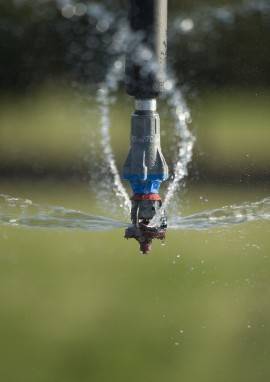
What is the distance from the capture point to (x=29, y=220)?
1.77m

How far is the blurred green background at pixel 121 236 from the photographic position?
180cm

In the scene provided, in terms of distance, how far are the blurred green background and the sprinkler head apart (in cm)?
65

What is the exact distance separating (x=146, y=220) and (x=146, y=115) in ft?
0.39

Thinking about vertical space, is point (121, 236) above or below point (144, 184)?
above

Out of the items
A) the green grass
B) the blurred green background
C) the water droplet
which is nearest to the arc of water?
the blurred green background

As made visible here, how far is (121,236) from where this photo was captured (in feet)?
8.76

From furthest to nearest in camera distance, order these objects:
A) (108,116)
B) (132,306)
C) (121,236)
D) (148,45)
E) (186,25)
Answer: (186,25) → (108,116) → (121,236) → (132,306) → (148,45)

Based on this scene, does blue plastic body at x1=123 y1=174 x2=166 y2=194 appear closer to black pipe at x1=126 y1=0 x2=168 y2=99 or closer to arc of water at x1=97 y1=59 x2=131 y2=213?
black pipe at x1=126 y1=0 x2=168 y2=99

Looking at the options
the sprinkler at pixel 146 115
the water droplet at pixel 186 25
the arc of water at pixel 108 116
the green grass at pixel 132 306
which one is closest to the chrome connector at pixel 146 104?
the sprinkler at pixel 146 115

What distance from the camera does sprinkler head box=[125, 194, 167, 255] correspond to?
3.39 feet

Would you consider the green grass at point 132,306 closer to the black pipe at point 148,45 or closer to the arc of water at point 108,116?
the arc of water at point 108,116

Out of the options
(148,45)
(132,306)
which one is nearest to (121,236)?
(132,306)

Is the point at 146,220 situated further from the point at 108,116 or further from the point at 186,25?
the point at 186,25

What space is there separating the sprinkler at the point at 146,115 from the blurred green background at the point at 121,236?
670 mm
